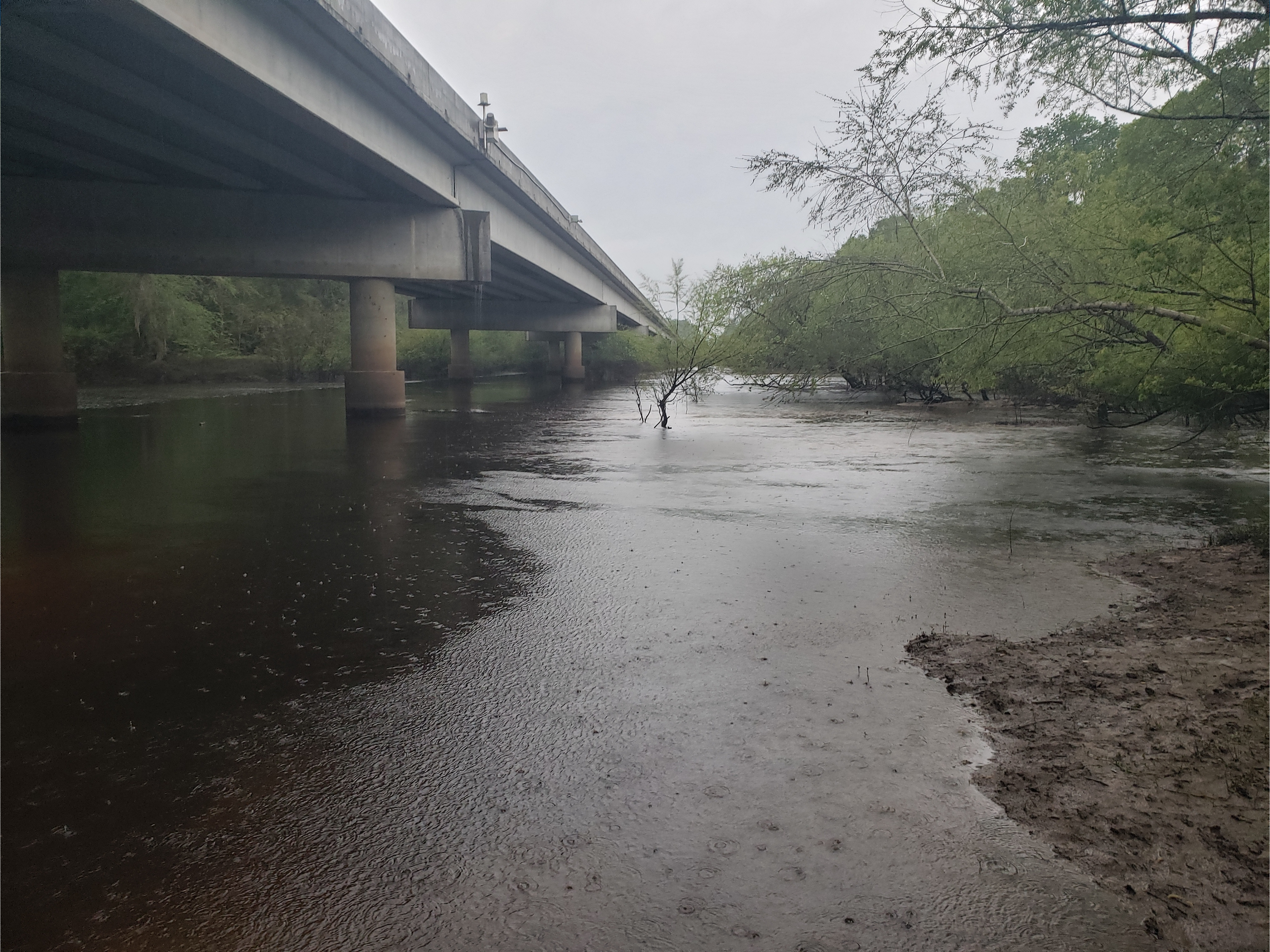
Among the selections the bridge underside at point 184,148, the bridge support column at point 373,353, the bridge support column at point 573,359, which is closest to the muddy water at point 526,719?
the bridge underside at point 184,148

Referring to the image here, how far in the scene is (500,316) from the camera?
53.8 m

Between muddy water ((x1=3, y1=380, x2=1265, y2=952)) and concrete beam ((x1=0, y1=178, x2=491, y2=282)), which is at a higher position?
concrete beam ((x1=0, y1=178, x2=491, y2=282))

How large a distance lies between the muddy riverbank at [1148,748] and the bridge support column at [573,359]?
180 ft

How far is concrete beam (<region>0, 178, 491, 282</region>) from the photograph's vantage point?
68.9 ft

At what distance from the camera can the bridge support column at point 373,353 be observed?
25.7 m

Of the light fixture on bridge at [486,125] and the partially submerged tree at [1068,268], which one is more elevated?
the light fixture on bridge at [486,125]

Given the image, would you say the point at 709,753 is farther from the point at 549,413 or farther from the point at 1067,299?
the point at 549,413

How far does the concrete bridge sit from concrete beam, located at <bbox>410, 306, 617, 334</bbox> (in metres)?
19.7

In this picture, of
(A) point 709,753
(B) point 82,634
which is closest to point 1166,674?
(A) point 709,753

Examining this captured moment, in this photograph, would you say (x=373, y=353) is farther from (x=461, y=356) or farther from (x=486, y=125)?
(x=461, y=356)

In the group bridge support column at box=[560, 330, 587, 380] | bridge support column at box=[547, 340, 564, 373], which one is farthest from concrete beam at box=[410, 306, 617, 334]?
bridge support column at box=[547, 340, 564, 373]

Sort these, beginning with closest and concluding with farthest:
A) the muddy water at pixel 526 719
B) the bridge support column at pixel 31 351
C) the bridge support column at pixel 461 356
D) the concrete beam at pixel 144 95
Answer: the muddy water at pixel 526 719
the concrete beam at pixel 144 95
the bridge support column at pixel 31 351
the bridge support column at pixel 461 356

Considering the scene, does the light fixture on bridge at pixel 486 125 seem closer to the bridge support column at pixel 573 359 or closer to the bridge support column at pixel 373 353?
the bridge support column at pixel 373 353

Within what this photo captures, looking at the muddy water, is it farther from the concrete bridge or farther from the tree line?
the concrete bridge
